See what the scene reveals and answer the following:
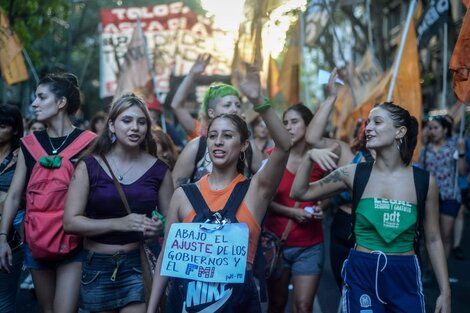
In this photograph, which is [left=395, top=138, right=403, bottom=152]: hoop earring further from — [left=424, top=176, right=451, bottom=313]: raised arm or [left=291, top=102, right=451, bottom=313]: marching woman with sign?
[left=424, top=176, right=451, bottom=313]: raised arm

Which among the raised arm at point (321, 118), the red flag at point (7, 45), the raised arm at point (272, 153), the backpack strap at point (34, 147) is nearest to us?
the raised arm at point (272, 153)

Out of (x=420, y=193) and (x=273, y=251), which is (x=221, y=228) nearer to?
(x=420, y=193)

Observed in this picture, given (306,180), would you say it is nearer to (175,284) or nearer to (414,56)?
(175,284)

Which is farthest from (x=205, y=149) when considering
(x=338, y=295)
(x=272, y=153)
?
(x=338, y=295)

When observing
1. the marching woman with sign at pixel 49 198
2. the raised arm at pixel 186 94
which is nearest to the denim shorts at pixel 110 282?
the marching woman with sign at pixel 49 198

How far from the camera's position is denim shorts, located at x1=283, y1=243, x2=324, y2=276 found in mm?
5559

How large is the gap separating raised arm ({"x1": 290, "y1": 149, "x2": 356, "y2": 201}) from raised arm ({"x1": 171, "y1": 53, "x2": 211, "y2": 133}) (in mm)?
2054

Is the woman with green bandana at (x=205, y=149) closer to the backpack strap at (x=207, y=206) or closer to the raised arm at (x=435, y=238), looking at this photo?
the backpack strap at (x=207, y=206)

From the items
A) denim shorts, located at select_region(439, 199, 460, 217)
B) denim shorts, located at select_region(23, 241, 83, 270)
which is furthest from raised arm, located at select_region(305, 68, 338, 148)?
denim shorts, located at select_region(439, 199, 460, 217)

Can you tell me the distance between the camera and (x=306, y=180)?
471cm

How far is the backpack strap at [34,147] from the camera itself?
4.80 metres

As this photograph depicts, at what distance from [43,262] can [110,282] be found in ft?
2.33

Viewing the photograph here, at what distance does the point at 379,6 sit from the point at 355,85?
6.17m

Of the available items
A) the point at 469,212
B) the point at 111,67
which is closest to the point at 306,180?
the point at 469,212
